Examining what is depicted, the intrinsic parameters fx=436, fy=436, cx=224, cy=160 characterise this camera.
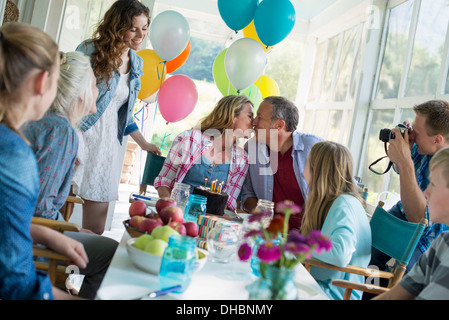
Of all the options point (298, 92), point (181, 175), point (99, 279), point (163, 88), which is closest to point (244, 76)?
point (163, 88)

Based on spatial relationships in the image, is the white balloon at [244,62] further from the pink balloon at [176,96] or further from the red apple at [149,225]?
the red apple at [149,225]

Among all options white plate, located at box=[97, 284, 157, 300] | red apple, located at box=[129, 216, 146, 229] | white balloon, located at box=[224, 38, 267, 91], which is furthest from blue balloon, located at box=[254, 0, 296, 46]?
white plate, located at box=[97, 284, 157, 300]

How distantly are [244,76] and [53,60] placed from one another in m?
2.16

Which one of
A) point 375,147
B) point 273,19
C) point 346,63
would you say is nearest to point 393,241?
point 273,19

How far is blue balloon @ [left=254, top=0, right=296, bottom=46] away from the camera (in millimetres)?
3135

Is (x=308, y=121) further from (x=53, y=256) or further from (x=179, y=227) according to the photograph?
(x=53, y=256)

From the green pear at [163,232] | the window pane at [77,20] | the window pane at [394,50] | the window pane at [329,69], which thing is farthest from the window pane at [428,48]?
the green pear at [163,232]

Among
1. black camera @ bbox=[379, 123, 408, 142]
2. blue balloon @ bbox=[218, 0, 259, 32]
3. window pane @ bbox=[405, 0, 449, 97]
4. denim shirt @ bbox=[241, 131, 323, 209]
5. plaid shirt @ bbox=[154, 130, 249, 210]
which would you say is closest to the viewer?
black camera @ bbox=[379, 123, 408, 142]

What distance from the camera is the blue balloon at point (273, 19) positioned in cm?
313

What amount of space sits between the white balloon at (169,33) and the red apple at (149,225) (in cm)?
223

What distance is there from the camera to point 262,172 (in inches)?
102

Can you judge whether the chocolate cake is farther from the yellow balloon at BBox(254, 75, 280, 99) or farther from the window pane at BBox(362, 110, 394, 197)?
the window pane at BBox(362, 110, 394, 197)

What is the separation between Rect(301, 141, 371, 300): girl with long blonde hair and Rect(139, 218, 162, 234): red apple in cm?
70

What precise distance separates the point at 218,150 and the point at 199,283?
151 cm
